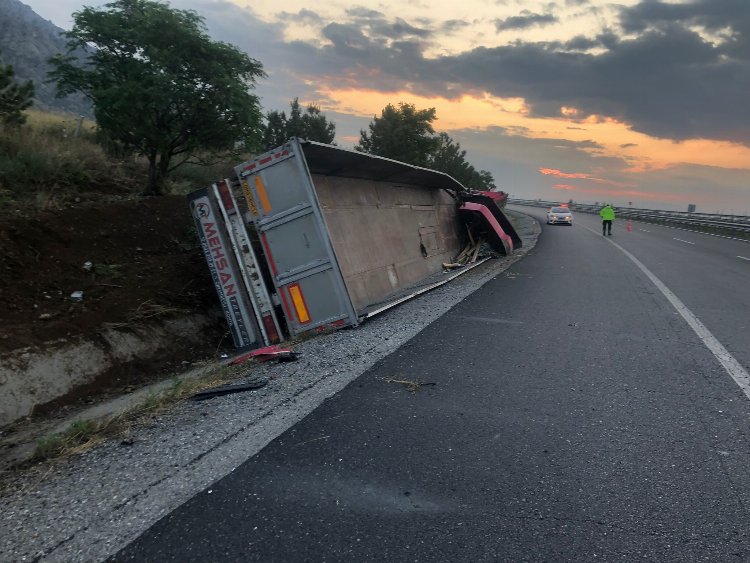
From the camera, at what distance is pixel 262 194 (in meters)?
8.08

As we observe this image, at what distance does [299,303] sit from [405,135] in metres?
36.6

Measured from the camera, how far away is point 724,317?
790cm

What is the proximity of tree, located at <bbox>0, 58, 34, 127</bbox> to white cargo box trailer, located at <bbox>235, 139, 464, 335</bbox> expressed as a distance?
7.01 metres

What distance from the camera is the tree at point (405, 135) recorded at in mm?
41781

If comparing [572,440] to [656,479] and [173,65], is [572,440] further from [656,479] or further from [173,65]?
[173,65]

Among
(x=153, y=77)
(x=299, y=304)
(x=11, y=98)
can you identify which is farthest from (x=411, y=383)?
(x=11, y=98)

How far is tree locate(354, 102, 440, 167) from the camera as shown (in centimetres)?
4178

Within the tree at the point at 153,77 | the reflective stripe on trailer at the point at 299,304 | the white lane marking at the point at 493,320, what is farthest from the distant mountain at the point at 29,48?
the white lane marking at the point at 493,320

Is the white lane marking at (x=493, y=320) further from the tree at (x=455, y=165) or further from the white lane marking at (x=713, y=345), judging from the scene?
the tree at (x=455, y=165)

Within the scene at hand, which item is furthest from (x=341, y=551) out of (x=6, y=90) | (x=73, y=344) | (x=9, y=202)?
(x=6, y=90)

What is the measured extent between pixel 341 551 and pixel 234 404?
7.16 ft

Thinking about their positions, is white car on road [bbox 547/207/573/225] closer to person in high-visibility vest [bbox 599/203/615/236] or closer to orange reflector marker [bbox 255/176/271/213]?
person in high-visibility vest [bbox 599/203/615/236]

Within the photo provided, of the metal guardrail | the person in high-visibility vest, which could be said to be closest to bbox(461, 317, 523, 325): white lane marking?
the person in high-visibility vest

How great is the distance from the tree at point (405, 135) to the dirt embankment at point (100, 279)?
3277cm
